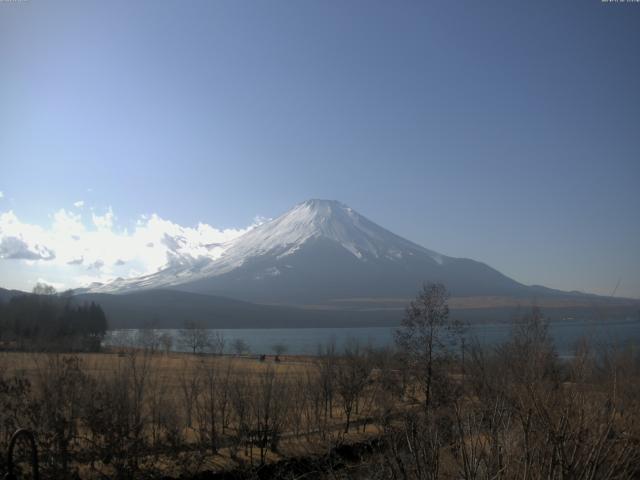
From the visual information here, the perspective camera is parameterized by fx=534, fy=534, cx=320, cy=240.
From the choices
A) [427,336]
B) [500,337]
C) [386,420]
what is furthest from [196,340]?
[386,420]

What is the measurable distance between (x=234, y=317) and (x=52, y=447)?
183 m

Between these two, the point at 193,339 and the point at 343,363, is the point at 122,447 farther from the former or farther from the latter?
the point at 193,339

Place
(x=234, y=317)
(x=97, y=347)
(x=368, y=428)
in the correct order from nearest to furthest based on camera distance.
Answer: (x=368, y=428), (x=97, y=347), (x=234, y=317)

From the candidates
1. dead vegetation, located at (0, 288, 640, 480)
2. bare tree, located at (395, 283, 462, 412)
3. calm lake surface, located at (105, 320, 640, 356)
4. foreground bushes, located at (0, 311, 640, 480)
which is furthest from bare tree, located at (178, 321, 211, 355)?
dead vegetation, located at (0, 288, 640, 480)

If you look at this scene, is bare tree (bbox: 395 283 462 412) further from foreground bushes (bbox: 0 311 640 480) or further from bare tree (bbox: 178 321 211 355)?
bare tree (bbox: 178 321 211 355)

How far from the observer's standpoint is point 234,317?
632 ft

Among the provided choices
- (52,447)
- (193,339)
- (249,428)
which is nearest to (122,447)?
(52,447)

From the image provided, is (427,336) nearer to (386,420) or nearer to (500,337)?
(500,337)

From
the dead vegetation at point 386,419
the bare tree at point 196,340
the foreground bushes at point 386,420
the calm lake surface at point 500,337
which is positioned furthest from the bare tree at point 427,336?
the bare tree at point 196,340

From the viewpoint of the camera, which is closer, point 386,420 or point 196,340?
point 386,420

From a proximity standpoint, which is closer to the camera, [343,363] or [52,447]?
[52,447]

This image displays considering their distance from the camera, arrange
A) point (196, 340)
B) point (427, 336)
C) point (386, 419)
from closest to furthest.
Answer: point (386, 419) < point (427, 336) < point (196, 340)

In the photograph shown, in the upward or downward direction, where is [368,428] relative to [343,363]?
downward

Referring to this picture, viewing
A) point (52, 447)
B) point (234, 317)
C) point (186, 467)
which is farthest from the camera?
point (234, 317)
